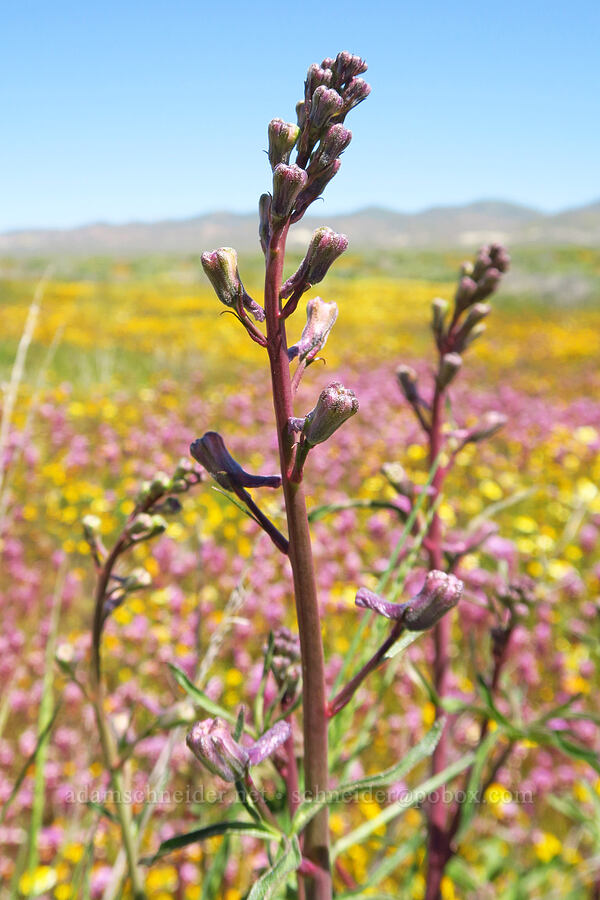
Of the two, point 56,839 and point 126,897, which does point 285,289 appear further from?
point 56,839

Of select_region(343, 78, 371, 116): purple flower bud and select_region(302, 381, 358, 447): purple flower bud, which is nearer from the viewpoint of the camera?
select_region(302, 381, 358, 447): purple flower bud

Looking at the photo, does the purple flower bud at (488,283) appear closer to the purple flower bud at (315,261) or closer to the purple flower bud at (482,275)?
the purple flower bud at (482,275)

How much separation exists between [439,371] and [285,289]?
812mm

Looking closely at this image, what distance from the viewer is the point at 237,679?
3.45 meters

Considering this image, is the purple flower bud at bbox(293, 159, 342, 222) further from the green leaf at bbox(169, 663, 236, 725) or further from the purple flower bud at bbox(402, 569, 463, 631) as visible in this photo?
the green leaf at bbox(169, 663, 236, 725)

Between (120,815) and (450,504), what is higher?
(120,815)

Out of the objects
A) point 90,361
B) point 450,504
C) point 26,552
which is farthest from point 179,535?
point 90,361

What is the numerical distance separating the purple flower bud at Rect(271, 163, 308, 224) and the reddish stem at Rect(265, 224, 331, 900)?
29mm

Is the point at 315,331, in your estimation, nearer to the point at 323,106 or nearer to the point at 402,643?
the point at 323,106

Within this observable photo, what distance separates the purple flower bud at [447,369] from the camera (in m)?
1.53

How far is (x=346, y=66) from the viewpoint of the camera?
90 centimetres

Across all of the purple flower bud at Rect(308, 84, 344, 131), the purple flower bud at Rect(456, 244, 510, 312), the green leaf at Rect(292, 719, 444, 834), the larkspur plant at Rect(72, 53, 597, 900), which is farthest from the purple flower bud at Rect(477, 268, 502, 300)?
the green leaf at Rect(292, 719, 444, 834)

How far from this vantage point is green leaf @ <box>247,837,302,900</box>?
70 cm

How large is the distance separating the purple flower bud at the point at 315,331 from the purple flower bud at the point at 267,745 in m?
0.49
